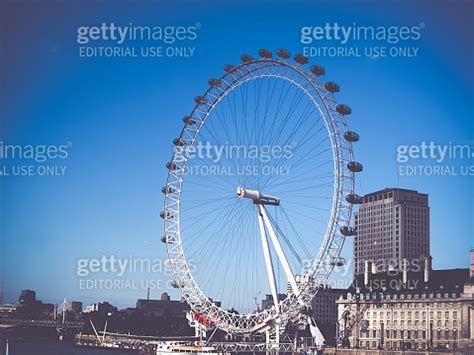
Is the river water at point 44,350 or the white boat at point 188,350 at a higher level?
the white boat at point 188,350

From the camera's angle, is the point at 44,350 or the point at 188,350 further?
the point at 44,350

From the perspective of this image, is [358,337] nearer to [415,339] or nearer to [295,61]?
[415,339]

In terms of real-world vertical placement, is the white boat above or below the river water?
above

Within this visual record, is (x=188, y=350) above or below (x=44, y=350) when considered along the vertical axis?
above

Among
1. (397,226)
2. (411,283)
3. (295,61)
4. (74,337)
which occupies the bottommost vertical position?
(74,337)

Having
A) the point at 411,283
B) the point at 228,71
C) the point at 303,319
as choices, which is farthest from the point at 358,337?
the point at 228,71

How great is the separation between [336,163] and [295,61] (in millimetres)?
2201

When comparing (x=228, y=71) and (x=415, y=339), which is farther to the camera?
(x=415, y=339)

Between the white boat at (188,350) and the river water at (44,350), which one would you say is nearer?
the white boat at (188,350)

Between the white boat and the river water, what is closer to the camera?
the white boat

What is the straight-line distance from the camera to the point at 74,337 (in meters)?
34.3

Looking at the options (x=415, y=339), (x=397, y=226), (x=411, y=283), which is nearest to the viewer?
(x=415, y=339)

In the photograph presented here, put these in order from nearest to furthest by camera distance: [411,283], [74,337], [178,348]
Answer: [178,348]
[411,283]
[74,337]

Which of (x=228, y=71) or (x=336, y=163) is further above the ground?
(x=228, y=71)
